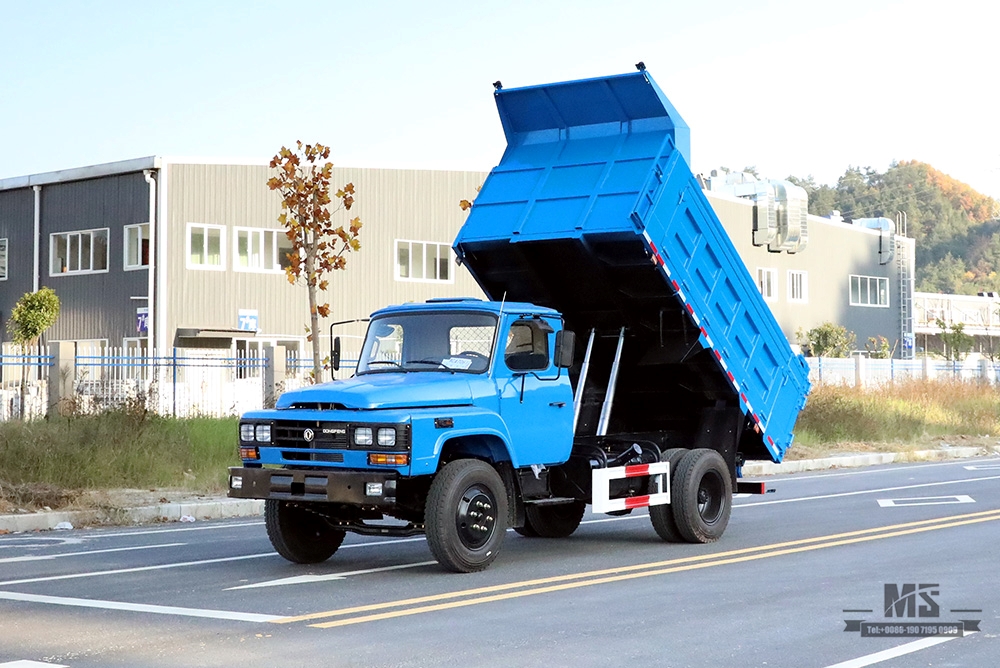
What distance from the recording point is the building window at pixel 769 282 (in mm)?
57812

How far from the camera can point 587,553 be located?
41.2 feet

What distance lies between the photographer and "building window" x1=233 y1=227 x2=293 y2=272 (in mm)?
41125

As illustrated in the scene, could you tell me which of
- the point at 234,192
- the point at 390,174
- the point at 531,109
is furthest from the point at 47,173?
the point at 531,109

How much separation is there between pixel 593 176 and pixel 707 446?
308 centimetres

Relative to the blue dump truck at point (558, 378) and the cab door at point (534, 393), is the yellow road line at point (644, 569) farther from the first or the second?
the cab door at point (534, 393)

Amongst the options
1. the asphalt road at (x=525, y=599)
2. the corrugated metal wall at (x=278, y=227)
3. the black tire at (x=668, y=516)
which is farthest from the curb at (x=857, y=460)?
the corrugated metal wall at (x=278, y=227)

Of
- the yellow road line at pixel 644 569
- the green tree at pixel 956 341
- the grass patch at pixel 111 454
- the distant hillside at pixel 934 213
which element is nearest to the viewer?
the yellow road line at pixel 644 569

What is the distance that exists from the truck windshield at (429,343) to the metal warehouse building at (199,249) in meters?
25.1

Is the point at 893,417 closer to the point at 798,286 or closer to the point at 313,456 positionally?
the point at 313,456

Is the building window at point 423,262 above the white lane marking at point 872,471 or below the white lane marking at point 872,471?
above

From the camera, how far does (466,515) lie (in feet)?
35.6

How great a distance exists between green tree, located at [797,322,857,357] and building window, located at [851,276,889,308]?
17.6 ft

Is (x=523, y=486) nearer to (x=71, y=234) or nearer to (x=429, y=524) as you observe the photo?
(x=429, y=524)

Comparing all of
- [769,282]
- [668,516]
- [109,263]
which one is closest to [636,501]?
[668,516]
